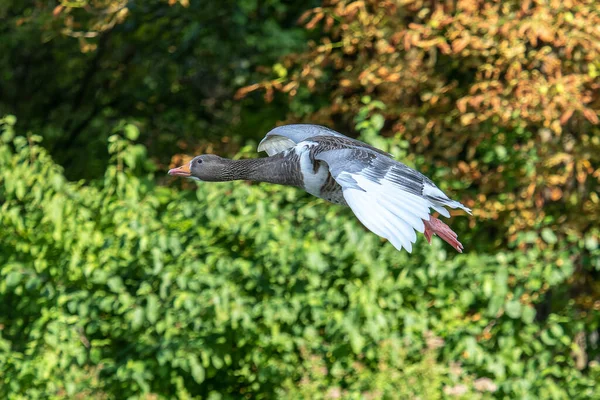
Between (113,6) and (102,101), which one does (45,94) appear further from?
(113,6)

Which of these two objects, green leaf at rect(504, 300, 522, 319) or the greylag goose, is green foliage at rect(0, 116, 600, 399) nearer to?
green leaf at rect(504, 300, 522, 319)

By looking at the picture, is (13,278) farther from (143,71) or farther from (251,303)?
(143,71)

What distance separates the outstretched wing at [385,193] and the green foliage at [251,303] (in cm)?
169

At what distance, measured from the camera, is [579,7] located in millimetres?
7184

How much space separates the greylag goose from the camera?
13.2 feet

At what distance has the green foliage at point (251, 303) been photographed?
20.9 ft

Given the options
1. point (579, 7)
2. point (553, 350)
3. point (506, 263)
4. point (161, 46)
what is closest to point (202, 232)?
point (506, 263)

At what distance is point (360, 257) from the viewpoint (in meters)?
6.38

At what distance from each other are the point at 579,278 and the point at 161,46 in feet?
14.2

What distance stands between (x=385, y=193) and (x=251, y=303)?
2.37 m

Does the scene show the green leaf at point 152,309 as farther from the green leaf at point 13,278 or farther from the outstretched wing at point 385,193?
the outstretched wing at point 385,193

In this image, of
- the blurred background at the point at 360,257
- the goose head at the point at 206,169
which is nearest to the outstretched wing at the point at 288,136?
the goose head at the point at 206,169

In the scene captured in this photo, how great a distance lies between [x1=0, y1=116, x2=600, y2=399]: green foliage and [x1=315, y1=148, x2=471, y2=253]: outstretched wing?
5.54 feet

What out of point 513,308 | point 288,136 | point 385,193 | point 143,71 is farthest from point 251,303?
point 143,71
